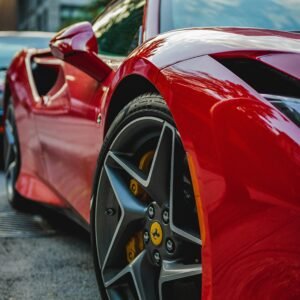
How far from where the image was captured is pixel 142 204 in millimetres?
2248

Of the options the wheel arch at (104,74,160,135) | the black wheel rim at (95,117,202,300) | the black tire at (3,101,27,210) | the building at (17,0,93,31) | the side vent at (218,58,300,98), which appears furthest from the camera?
the building at (17,0,93,31)

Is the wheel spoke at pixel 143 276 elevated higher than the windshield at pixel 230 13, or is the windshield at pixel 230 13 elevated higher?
the windshield at pixel 230 13

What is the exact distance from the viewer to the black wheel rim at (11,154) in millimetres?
4527

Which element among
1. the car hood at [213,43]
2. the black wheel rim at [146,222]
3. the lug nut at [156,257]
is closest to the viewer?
the car hood at [213,43]

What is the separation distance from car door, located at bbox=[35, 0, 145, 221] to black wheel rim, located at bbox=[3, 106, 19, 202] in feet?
2.66

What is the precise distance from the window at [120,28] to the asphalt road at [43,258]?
1.02 metres

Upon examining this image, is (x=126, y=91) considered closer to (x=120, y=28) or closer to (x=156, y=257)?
(x=156, y=257)

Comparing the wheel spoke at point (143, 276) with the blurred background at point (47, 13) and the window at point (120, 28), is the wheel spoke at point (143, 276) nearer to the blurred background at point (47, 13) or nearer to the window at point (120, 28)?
the window at point (120, 28)

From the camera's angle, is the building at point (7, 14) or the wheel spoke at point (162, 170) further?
the building at point (7, 14)

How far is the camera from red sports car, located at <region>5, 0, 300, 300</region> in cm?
159

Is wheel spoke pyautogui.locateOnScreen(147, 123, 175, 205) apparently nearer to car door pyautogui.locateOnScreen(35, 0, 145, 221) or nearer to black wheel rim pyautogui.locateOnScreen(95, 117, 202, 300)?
black wheel rim pyautogui.locateOnScreen(95, 117, 202, 300)

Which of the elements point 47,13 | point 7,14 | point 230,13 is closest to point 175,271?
point 230,13

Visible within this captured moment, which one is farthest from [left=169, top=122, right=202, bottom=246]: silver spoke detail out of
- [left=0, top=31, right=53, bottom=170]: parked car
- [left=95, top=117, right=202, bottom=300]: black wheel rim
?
[left=0, top=31, right=53, bottom=170]: parked car

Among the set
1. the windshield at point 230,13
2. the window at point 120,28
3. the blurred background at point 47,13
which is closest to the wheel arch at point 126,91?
the windshield at point 230,13
